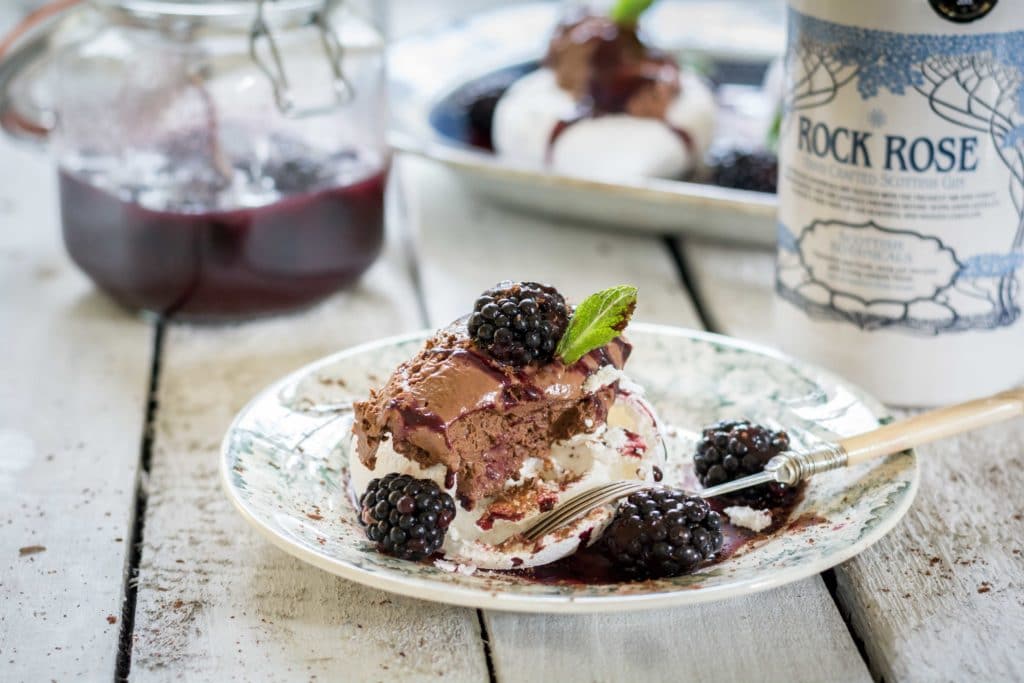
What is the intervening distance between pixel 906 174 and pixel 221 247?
32.4 inches

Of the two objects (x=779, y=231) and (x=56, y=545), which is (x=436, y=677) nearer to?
(x=56, y=545)

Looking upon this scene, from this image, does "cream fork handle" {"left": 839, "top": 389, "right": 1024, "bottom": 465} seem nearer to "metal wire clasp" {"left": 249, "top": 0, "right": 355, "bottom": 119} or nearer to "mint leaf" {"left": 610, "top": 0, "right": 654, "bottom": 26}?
"metal wire clasp" {"left": 249, "top": 0, "right": 355, "bottom": 119}

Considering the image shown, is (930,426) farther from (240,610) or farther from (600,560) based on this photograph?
(240,610)

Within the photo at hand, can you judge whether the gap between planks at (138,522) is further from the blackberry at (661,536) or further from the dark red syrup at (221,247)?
the blackberry at (661,536)

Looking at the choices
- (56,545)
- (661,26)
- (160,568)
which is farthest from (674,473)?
(661,26)

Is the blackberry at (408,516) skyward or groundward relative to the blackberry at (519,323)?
groundward

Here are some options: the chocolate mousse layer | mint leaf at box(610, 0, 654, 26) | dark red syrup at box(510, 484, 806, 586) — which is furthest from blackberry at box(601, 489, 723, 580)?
mint leaf at box(610, 0, 654, 26)

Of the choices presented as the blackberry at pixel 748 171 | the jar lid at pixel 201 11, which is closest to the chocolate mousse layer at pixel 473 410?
the jar lid at pixel 201 11

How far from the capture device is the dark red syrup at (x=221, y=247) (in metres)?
1.62

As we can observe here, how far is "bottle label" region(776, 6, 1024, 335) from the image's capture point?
1.33 metres

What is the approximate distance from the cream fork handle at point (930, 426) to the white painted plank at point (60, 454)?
68 cm

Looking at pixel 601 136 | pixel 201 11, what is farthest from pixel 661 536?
pixel 601 136

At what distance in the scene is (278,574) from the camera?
3.90 ft

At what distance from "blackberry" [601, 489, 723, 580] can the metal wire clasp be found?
2.58 ft
